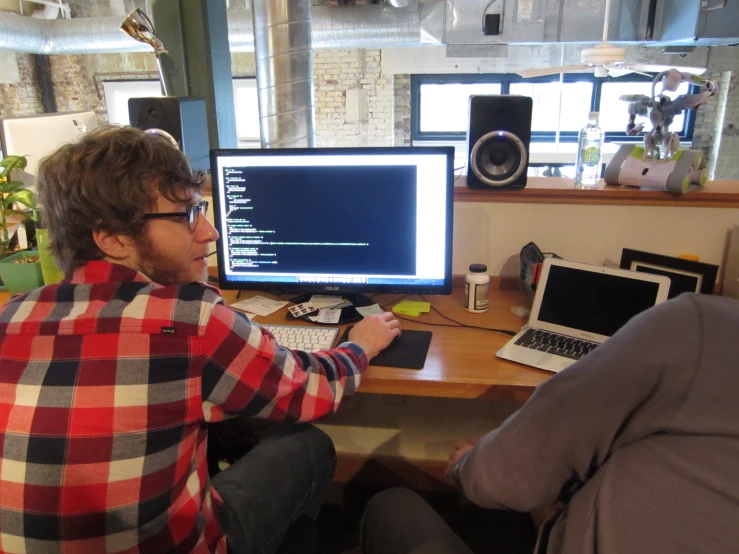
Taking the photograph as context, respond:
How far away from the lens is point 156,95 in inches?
277

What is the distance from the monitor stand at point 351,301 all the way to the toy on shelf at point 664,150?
843 mm

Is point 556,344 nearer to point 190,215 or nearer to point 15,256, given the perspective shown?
point 190,215

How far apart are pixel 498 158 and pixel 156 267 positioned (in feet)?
3.62

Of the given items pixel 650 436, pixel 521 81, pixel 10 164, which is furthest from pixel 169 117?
pixel 521 81

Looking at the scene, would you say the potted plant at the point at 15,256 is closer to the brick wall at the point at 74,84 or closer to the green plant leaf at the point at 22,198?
the green plant leaf at the point at 22,198

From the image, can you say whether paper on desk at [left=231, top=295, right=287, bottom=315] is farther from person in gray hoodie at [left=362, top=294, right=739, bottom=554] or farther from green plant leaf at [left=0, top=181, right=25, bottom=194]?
person in gray hoodie at [left=362, top=294, right=739, bottom=554]

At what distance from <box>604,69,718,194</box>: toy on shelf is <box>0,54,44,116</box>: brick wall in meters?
6.85

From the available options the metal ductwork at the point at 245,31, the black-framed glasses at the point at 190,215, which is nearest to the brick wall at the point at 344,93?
the metal ductwork at the point at 245,31

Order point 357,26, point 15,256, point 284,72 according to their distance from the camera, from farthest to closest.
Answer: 1. point 357,26
2. point 284,72
3. point 15,256

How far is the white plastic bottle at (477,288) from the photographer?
1597 mm

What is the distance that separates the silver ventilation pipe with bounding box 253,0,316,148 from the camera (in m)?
2.86

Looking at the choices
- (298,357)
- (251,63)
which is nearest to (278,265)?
(298,357)

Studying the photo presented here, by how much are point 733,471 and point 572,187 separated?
1.28 m

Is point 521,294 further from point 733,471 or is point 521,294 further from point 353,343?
point 733,471
